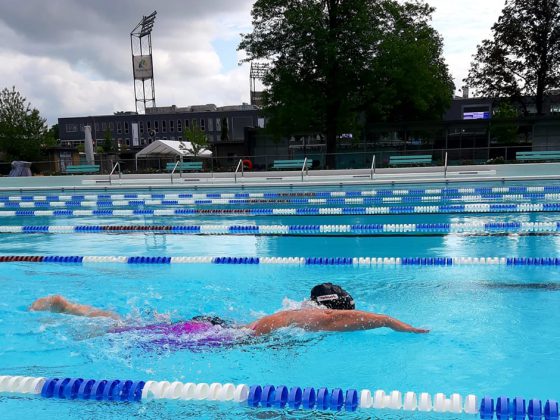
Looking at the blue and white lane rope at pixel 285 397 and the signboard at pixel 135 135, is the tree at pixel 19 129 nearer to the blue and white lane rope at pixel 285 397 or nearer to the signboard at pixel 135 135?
the signboard at pixel 135 135

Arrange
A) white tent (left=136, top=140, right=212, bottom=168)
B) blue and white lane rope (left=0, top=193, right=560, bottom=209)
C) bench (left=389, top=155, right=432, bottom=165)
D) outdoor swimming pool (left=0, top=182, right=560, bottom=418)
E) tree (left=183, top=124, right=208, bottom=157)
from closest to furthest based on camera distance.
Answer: outdoor swimming pool (left=0, top=182, right=560, bottom=418)
blue and white lane rope (left=0, top=193, right=560, bottom=209)
bench (left=389, top=155, right=432, bottom=165)
white tent (left=136, top=140, right=212, bottom=168)
tree (left=183, top=124, right=208, bottom=157)

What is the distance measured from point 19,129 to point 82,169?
13.3 meters

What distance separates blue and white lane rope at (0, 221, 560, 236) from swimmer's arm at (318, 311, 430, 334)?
4.60 m

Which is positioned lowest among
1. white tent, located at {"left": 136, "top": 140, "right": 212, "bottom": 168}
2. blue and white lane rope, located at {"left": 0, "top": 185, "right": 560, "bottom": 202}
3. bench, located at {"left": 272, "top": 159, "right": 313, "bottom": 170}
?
blue and white lane rope, located at {"left": 0, "top": 185, "right": 560, "bottom": 202}

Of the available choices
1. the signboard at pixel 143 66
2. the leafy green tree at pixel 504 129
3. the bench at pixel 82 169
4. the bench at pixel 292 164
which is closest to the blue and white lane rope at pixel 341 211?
the bench at pixel 292 164

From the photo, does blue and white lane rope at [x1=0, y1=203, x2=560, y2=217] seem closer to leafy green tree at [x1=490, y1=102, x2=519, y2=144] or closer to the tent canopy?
the tent canopy

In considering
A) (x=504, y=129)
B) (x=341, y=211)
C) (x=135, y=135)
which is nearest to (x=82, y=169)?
(x=341, y=211)

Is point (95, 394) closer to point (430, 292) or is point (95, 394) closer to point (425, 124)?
point (430, 292)

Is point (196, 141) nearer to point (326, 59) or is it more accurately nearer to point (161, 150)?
point (161, 150)

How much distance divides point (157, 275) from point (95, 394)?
3535 millimetres

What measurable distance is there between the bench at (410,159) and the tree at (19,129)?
23784 mm

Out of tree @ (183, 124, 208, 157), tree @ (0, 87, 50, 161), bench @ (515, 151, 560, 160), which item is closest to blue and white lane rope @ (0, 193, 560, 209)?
bench @ (515, 151, 560, 160)

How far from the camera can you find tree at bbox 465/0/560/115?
25125 millimetres

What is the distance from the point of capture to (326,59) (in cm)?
2136
